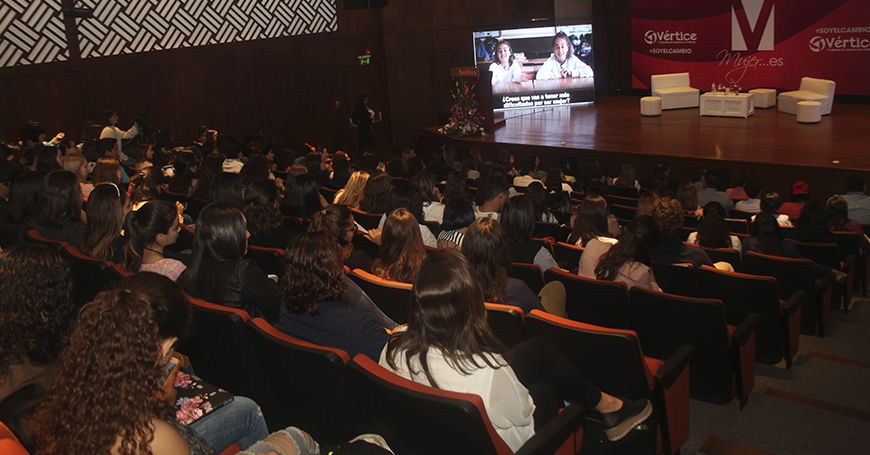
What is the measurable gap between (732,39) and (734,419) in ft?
38.3

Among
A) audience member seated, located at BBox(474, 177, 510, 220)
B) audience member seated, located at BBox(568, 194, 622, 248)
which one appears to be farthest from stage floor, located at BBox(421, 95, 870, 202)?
audience member seated, located at BBox(568, 194, 622, 248)

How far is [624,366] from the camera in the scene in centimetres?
221

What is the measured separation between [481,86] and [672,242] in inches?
312

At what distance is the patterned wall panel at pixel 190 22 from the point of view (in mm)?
8000

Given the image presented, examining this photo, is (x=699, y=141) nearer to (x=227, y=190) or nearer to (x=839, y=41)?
(x=839, y=41)

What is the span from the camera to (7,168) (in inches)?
187

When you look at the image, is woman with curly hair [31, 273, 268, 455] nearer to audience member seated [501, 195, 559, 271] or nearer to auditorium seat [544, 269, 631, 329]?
auditorium seat [544, 269, 631, 329]

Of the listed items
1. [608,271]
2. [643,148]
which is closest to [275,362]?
[608,271]

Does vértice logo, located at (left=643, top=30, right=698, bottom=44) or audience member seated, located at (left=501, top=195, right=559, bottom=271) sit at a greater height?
vértice logo, located at (left=643, top=30, right=698, bottom=44)

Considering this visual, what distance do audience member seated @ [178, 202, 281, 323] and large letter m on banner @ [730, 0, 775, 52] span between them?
12323 mm

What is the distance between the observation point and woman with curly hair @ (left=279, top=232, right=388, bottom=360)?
2.20 m

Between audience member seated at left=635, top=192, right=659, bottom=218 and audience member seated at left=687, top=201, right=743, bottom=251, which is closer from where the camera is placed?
audience member seated at left=687, top=201, right=743, bottom=251

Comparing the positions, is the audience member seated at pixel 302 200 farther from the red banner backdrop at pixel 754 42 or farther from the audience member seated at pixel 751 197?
the red banner backdrop at pixel 754 42

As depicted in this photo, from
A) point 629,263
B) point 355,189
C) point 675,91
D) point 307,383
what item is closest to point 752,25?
point 675,91
